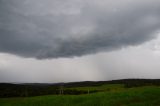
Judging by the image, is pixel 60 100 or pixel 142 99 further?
pixel 60 100

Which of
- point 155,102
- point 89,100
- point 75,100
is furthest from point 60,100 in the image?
point 155,102

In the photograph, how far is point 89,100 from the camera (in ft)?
173

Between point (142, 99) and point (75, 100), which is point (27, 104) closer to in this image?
point (75, 100)

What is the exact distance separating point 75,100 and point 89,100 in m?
3.91

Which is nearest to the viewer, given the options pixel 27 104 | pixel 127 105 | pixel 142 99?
pixel 127 105

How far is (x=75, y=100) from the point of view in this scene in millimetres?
55344

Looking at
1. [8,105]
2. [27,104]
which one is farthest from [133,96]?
[8,105]

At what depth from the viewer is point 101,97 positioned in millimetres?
55125

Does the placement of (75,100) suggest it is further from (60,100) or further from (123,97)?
(123,97)

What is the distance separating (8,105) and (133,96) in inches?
1060

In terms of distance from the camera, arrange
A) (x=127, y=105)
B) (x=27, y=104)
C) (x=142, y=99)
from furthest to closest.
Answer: (x=27, y=104) < (x=142, y=99) < (x=127, y=105)

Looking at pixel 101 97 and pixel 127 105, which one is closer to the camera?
pixel 127 105

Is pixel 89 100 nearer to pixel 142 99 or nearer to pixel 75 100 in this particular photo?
pixel 75 100

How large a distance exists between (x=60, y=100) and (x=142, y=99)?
57.0 ft
